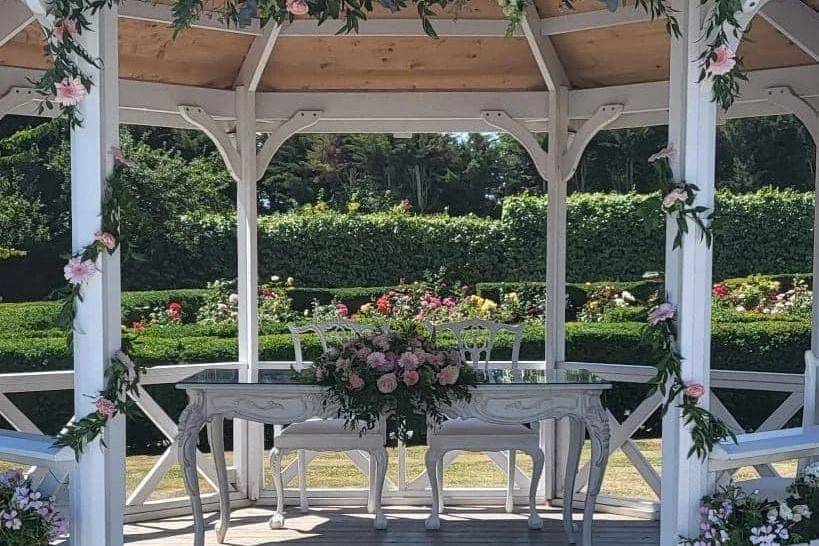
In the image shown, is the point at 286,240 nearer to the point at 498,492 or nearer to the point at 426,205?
the point at 426,205

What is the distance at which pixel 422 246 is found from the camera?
10.8 metres

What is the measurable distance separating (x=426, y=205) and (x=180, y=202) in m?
3.15

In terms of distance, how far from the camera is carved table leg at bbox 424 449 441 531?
5.27m

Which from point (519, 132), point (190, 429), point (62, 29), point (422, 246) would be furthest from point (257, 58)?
point (422, 246)

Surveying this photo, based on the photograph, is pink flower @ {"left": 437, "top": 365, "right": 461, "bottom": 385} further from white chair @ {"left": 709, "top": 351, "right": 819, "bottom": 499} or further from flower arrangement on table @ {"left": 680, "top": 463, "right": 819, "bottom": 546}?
flower arrangement on table @ {"left": 680, "top": 463, "right": 819, "bottom": 546}

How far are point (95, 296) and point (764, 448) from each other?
235cm

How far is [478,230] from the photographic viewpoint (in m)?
10.9

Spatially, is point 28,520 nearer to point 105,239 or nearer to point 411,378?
point 105,239

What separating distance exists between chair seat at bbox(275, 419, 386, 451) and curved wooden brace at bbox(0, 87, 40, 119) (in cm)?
222

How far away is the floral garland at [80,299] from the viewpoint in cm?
332

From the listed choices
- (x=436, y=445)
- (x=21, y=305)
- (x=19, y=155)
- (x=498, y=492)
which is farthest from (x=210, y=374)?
(x=19, y=155)

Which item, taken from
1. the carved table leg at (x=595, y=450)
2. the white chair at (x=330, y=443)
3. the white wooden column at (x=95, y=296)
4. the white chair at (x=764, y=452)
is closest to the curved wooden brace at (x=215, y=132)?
the white chair at (x=330, y=443)

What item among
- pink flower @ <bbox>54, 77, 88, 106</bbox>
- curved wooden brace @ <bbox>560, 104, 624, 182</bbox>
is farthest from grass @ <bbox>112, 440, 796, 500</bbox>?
pink flower @ <bbox>54, 77, 88, 106</bbox>

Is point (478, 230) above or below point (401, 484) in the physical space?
above
